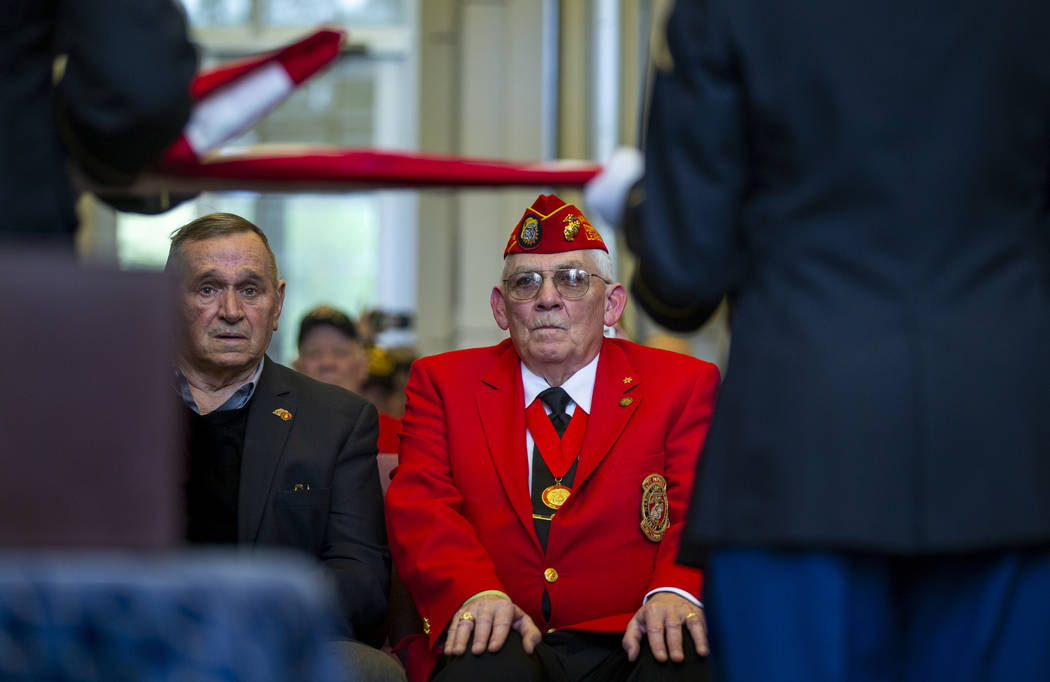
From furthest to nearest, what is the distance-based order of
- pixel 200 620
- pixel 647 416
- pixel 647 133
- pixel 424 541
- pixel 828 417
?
pixel 647 416 < pixel 424 541 < pixel 647 133 < pixel 828 417 < pixel 200 620

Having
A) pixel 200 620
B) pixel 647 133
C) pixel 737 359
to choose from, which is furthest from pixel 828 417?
pixel 200 620

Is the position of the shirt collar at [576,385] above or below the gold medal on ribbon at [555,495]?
above

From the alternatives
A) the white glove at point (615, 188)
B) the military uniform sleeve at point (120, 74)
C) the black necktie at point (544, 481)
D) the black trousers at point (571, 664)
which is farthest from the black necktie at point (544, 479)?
the military uniform sleeve at point (120, 74)

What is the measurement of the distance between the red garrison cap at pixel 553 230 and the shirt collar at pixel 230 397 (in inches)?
30.6

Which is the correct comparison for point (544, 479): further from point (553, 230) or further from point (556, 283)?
point (553, 230)

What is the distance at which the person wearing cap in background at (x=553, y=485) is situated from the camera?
9.21 feet

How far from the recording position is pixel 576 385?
10.8ft

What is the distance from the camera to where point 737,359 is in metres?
1.82

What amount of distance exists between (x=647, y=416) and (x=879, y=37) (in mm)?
1566

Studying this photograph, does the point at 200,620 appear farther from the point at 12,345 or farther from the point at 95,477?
the point at 12,345

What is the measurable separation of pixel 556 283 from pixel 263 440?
2.77 ft

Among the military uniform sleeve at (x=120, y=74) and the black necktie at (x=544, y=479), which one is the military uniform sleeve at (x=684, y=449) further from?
the military uniform sleeve at (x=120, y=74)

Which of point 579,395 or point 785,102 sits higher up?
point 785,102

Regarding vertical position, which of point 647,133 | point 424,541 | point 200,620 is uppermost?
point 647,133
